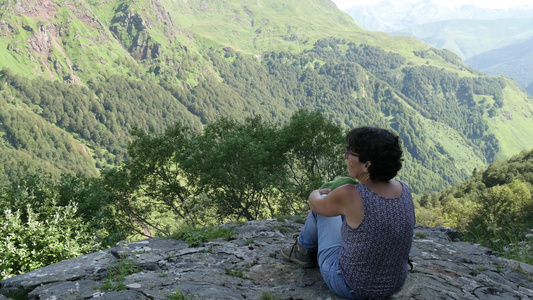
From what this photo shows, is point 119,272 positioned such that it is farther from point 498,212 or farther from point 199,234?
point 498,212

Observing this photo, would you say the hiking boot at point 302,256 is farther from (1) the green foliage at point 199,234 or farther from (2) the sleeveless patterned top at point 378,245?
(1) the green foliage at point 199,234

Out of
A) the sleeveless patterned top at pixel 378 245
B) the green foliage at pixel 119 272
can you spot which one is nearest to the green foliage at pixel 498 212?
the sleeveless patterned top at pixel 378 245

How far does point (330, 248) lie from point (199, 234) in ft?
12.0

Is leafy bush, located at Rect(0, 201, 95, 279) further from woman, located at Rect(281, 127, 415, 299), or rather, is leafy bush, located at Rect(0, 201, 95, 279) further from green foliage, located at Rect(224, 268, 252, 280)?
woman, located at Rect(281, 127, 415, 299)

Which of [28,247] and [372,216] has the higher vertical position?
[372,216]

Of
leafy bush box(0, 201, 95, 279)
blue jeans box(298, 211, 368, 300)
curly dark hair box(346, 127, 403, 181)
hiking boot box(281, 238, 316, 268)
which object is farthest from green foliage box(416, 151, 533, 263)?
leafy bush box(0, 201, 95, 279)

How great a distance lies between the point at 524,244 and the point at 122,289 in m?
10.3

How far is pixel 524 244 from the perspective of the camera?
965 cm

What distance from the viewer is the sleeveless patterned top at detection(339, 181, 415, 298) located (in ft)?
14.2

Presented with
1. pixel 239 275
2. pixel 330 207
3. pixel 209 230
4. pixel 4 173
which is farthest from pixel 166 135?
pixel 4 173

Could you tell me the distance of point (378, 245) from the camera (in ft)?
14.5

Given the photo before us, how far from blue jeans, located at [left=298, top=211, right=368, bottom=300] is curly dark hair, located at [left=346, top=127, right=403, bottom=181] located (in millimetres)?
1259

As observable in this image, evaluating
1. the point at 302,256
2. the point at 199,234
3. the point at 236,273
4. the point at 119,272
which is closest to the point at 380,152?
the point at 302,256

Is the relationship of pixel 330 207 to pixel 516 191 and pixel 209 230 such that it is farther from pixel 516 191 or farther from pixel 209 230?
pixel 516 191
